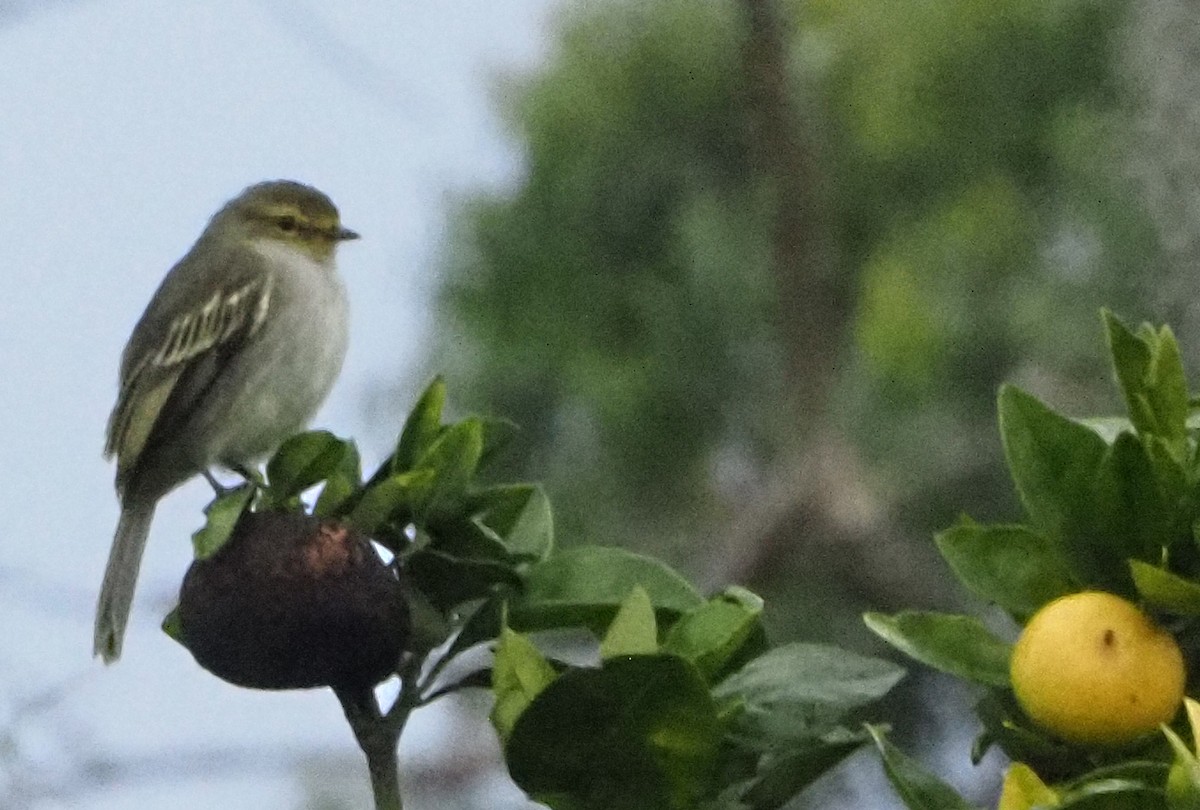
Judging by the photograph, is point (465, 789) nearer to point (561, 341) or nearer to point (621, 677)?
point (561, 341)

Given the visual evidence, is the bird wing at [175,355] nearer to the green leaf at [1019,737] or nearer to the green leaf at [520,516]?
the green leaf at [520,516]

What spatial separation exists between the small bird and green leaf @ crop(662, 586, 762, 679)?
150 cm

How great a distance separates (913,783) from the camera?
1.15 metres

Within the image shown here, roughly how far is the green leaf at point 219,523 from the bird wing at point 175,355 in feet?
4.80

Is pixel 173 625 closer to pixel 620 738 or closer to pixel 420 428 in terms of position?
pixel 420 428

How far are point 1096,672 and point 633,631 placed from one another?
265mm

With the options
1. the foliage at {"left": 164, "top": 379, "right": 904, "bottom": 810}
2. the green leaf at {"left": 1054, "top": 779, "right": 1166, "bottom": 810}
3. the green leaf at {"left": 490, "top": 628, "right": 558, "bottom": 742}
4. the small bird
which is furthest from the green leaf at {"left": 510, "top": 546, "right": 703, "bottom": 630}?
the small bird

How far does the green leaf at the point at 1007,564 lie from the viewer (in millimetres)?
1271

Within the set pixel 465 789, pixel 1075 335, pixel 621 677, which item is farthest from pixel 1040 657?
pixel 1075 335

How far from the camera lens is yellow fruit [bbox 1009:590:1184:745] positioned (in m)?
1.18

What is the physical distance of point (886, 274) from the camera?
6.98m

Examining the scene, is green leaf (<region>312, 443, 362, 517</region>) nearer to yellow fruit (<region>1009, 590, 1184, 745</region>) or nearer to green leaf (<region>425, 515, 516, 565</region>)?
green leaf (<region>425, 515, 516, 565</region>)

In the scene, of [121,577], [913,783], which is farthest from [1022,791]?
[121,577]

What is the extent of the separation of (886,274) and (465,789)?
2.73 meters
